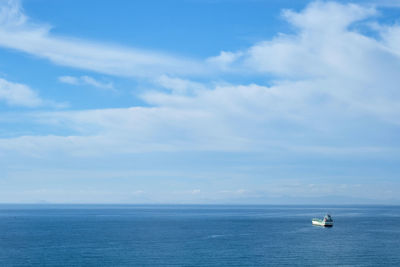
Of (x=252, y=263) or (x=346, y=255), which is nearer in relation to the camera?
(x=252, y=263)

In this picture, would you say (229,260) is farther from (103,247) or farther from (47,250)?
(47,250)

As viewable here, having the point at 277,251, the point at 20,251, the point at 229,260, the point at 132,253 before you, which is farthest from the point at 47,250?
the point at 277,251

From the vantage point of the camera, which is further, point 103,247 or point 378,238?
point 378,238

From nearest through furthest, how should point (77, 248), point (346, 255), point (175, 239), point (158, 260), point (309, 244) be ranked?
point (158, 260) < point (346, 255) < point (77, 248) < point (309, 244) < point (175, 239)

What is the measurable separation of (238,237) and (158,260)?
58139 mm

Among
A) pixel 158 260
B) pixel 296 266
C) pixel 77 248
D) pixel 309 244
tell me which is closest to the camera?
pixel 296 266

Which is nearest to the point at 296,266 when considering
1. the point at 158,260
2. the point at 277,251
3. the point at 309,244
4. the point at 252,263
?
the point at 252,263

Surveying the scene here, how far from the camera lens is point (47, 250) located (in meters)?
126

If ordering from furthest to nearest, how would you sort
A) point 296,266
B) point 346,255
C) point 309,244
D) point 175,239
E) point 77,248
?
point 175,239, point 309,244, point 77,248, point 346,255, point 296,266

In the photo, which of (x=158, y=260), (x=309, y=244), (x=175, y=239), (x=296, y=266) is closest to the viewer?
(x=296, y=266)

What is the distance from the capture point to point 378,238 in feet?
521

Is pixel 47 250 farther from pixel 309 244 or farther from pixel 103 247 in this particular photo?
pixel 309 244

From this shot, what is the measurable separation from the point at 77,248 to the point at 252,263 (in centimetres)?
5203

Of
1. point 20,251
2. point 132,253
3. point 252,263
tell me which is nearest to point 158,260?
point 132,253
